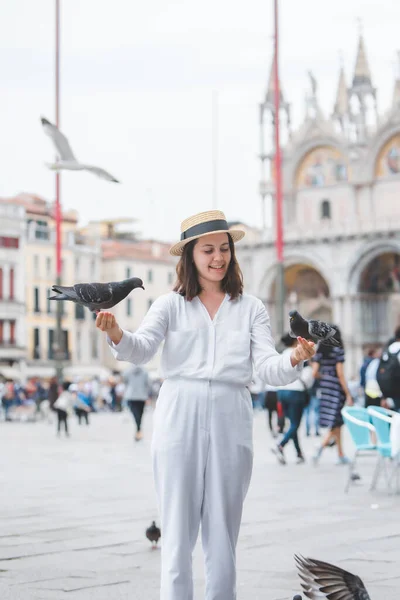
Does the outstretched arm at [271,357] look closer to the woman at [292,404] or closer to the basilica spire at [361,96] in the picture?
the woman at [292,404]

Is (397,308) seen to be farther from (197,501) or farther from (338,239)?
(197,501)

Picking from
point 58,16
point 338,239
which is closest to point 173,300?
point 58,16

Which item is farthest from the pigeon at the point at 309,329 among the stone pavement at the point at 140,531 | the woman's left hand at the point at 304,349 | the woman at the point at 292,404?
the woman at the point at 292,404

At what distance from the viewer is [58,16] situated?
99.8 ft

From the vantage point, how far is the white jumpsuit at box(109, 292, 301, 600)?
422cm

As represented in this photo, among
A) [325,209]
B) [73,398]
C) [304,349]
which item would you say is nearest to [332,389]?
[304,349]

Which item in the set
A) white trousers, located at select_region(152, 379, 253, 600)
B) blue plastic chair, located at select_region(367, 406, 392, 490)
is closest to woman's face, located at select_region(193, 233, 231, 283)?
white trousers, located at select_region(152, 379, 253, 600)

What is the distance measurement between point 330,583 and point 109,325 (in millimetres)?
1118

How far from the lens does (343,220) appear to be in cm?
5672

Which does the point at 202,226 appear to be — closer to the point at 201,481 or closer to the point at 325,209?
the point at 201,481

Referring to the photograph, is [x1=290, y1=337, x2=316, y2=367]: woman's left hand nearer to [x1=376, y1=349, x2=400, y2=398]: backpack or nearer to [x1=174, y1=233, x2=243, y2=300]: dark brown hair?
[x1=174, y1=233, x2=243, y2=300]: dark brown hair

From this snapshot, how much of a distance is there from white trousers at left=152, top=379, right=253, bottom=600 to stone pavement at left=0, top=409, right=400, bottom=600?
1.12 m

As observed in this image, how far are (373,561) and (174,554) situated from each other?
230 centimetres

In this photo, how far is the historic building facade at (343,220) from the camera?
178ft
